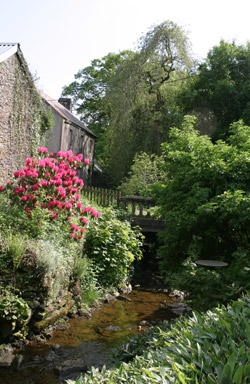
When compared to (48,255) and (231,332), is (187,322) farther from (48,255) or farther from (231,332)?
(48,255)

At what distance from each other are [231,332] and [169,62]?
2151 cm

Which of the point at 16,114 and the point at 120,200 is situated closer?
the point at 16,114

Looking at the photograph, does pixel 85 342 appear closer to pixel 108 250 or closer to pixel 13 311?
pixel 13 311

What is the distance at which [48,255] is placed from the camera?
22.1 ft

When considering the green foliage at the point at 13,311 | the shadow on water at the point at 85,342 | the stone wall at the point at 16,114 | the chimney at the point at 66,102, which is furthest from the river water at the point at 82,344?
the chimney at the point at 66,102

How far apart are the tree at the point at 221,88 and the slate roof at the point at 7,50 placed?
39.6ft

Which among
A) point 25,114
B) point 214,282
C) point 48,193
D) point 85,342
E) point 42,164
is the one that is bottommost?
point 85,342

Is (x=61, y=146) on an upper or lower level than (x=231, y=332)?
upper

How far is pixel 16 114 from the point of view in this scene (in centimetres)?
1251

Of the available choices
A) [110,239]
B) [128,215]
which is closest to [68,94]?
[128,215]

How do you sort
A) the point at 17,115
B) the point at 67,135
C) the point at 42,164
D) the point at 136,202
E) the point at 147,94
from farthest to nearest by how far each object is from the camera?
the point at 67,135
the point at 147,94
the point at 136,202
the point at 17,115
the point at 42,164

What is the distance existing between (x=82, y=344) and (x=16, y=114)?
8838mm

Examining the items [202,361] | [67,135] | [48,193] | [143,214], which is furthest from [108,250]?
[67,135]

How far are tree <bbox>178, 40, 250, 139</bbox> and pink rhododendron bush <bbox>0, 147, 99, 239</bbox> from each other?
1415 cm
